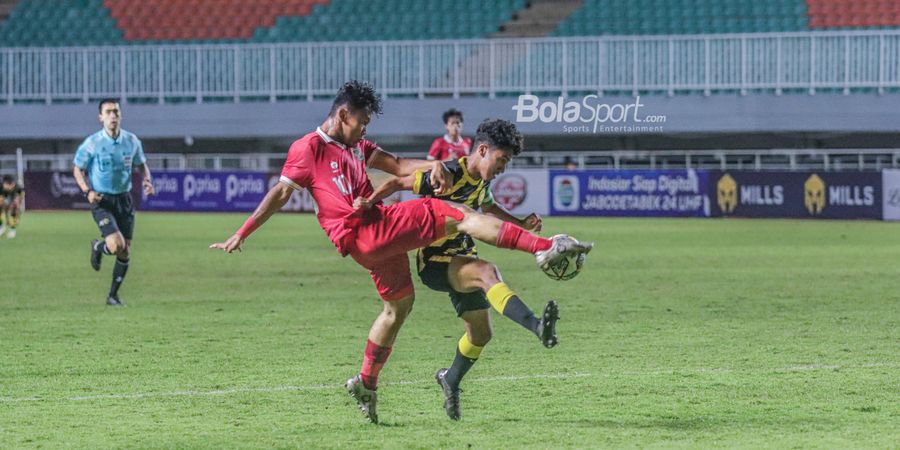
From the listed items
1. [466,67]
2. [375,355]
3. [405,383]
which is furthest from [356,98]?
[466,67]

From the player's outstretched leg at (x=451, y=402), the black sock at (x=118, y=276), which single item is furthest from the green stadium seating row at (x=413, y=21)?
the player's outstretched leg at (x=451, y=402)

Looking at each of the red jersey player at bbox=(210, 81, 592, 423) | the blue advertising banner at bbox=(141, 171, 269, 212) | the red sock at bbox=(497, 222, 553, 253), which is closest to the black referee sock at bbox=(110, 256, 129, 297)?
the red jersey player at bbox=(210, 81, 592, 423)

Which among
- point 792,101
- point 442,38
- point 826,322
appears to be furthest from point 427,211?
point 442,38

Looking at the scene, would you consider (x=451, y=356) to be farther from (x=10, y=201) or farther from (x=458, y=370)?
(x=10, y=201)

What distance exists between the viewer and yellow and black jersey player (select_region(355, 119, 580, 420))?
7875 millimetres

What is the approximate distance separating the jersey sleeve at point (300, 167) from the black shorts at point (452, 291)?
0.87m

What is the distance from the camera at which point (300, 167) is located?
8.10m

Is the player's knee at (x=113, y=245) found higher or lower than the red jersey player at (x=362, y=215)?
lower

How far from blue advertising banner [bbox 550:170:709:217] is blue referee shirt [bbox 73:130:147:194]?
22.0m

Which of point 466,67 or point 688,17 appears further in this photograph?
point 688,17

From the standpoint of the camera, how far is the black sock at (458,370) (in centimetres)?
Answer: 817

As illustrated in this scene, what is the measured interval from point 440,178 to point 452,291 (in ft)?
2.32

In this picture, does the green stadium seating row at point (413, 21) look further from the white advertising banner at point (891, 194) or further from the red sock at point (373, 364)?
the red sock at point (373, 364)

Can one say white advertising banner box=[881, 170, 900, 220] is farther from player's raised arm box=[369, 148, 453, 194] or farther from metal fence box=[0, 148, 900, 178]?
player's raised arm box=[369, 148, 453, 194]
